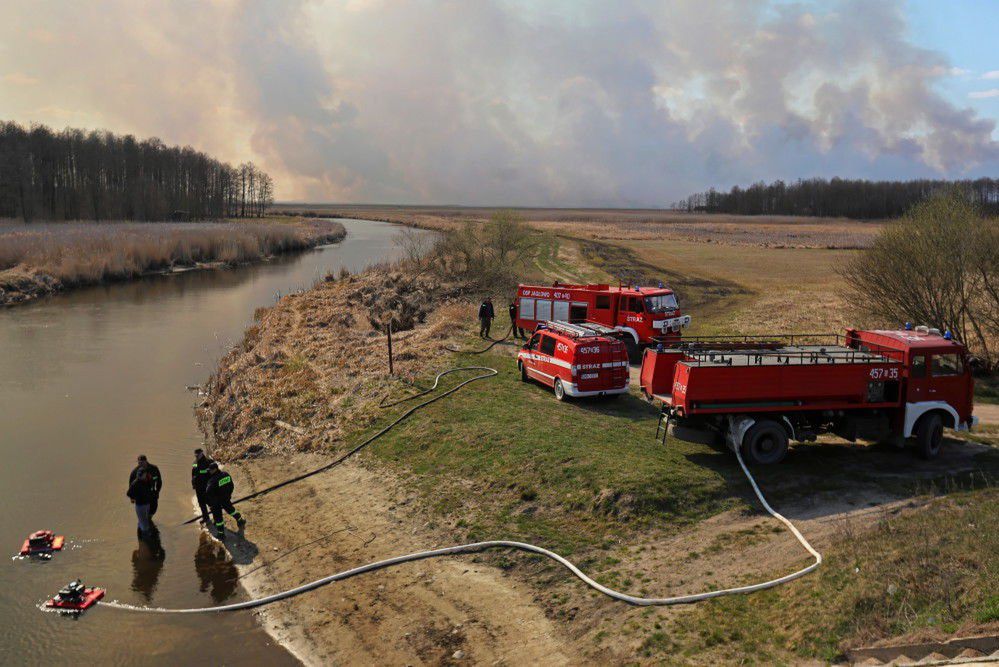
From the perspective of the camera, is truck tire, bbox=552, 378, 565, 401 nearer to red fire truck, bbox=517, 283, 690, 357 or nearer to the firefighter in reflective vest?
red fire truck, bbox=517, 283, 690, 357

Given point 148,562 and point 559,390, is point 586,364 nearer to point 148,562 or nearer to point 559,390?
point 559,390

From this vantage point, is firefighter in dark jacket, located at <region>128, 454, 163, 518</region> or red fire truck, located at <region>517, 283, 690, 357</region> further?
red fire truck, located at <region>517, 283, 690, 357</region>

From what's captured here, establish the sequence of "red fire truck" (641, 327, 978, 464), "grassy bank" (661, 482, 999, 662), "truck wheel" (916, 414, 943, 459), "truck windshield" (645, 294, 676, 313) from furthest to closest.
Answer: "truck windshield" (645, 294, 676, 313) → "truck wheel" (916, 414, 943, 459) → "red fire truck" (641, 327, 978, 464) → "grassy bank" (661, 482, 999, 662)

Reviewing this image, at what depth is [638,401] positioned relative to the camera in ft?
73.4

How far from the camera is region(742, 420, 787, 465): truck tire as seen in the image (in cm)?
1598

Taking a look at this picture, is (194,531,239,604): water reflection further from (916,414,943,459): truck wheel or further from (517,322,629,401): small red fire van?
(916,414,943,459): truck wheel

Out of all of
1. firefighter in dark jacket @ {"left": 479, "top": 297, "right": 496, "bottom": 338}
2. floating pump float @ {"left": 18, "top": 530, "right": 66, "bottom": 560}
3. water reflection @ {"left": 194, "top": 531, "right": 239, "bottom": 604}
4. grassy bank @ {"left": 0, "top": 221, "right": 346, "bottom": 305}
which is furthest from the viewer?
grassy bank @ {"left": 0, "top": 221, "right": 346, "bottom": 305}

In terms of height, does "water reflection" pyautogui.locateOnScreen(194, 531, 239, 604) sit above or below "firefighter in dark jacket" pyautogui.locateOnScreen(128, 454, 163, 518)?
below

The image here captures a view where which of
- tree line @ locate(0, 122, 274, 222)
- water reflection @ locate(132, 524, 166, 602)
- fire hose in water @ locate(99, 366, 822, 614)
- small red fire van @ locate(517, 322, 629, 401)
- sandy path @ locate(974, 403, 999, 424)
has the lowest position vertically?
water reflection @ locate(132, 524, 166, 602)

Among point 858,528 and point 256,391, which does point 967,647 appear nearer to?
point 858,528

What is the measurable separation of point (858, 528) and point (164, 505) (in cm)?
1541

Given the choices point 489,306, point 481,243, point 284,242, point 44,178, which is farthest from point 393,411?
point 44,178

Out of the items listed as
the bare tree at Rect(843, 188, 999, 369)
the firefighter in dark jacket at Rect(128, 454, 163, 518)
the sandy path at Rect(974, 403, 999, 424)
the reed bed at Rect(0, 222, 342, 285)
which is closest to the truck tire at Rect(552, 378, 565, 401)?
the firefighter in dark jacket at Rect(128, 454, 163, 518)

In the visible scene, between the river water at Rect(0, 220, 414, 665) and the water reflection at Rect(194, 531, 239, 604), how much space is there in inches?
1.3
